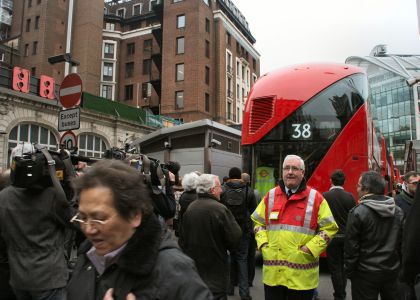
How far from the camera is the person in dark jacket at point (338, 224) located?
6.07 metres

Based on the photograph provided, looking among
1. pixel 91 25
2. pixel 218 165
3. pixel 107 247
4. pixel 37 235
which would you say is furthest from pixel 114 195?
pixel 91 25

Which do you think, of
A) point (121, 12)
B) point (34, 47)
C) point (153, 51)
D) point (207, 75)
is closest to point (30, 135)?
point (207, 75)

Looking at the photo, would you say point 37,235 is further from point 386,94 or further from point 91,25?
point 386,94

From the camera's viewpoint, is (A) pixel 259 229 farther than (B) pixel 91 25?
No

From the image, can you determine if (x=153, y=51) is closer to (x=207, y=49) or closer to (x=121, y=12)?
(x=207, y=49)

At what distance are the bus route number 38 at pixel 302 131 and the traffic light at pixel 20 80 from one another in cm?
2005

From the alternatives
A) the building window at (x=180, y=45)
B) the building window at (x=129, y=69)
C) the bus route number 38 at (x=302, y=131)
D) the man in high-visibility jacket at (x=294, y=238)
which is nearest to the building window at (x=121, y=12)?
the building window at (x=129, y=69)

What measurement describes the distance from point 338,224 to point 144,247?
16.8ft

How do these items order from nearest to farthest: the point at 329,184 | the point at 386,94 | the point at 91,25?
the point at 329,184
the point at 91,25
the point at 386,94

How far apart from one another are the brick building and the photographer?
41023 millimetres

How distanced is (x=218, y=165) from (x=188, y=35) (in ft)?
116

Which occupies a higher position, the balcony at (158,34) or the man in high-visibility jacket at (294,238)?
the balcony at (158,34)

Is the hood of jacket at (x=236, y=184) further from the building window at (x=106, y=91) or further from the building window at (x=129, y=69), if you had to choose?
the building window at (x=129, y=69)

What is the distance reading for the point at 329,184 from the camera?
7512 mm
